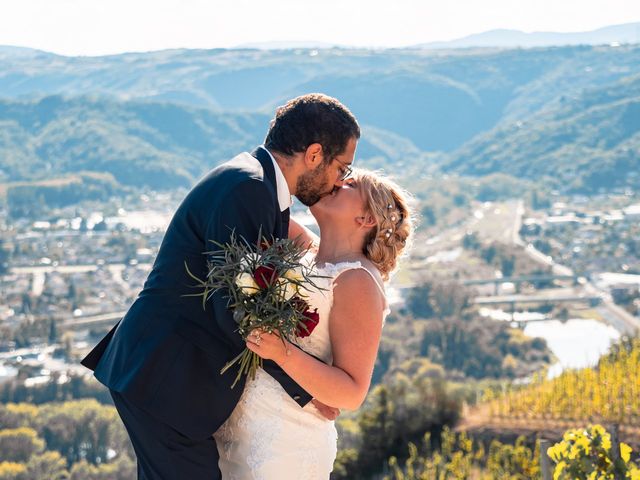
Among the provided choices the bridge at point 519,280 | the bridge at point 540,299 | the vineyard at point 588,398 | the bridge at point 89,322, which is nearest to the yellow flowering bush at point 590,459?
the vineyard at point 588,398

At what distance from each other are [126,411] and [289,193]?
79 cm

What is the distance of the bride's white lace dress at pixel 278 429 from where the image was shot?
2855 millimetres

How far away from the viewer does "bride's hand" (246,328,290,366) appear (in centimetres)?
252

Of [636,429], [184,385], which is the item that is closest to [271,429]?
[184,385]

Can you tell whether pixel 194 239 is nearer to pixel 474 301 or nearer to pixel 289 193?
pixel 289 193

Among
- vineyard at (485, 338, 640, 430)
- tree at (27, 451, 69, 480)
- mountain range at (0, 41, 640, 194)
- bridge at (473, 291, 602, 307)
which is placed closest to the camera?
vineyard at (485, 338, 640, 430)

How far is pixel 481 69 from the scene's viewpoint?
13800cm

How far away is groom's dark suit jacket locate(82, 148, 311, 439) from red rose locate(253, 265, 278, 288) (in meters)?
0.19

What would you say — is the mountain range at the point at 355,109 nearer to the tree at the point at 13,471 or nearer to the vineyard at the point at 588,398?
the tree at the point at 13,471

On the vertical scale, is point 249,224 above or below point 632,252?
above

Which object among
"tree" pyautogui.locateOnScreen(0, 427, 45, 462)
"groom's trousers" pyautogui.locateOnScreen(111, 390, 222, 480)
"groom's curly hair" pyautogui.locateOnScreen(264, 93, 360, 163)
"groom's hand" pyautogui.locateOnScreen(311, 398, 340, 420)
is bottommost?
"tree" pyautogui.locateOnScreen(0, 427, 45, 462)

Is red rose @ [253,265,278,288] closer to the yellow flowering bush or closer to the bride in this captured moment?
the bride

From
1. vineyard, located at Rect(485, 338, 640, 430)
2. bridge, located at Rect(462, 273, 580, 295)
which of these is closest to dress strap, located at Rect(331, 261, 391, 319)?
vineyard, located at Rect(485, 338, 640, 430)

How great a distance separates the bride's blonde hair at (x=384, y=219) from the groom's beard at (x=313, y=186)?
0.40ft
